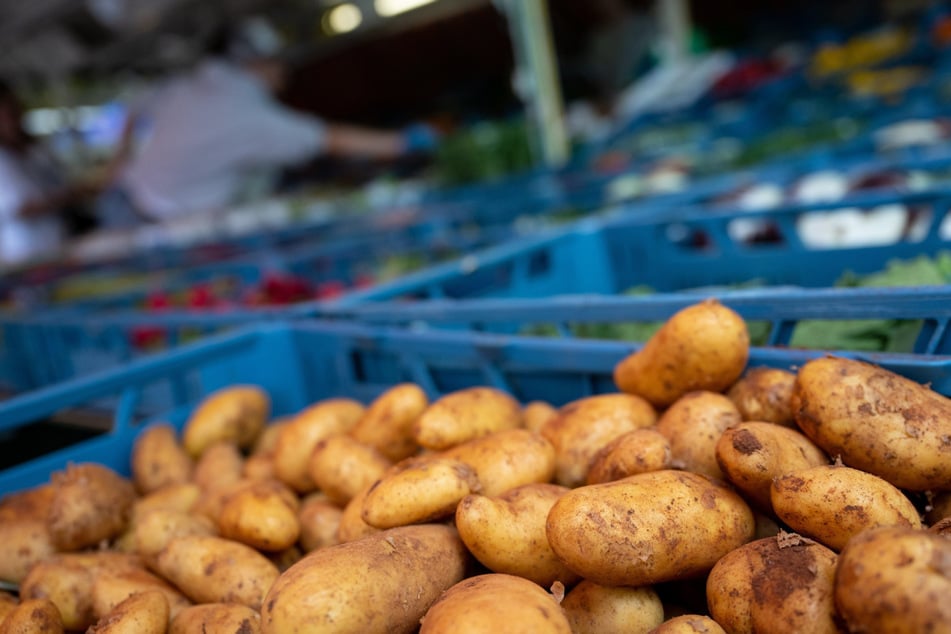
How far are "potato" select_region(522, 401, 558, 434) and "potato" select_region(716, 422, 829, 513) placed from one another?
1.47 feet

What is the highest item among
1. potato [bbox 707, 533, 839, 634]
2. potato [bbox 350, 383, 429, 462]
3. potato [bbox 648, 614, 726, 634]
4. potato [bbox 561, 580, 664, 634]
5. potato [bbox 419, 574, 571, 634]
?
potato [bbox 350, 383, 429, 462]

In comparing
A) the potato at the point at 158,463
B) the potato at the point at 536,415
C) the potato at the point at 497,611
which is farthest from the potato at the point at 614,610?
the potato at the point at 158,463

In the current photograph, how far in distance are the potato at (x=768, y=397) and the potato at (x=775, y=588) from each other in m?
0.30

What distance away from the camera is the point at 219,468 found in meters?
1.76

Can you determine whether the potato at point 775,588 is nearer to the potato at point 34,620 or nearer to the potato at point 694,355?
the potato at point 694,355

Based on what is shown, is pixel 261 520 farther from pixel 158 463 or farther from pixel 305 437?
pixel 158 463

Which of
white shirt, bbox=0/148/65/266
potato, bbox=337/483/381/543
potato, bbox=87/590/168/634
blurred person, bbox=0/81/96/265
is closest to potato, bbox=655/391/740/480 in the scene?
potato, bbox=337/483/381/543

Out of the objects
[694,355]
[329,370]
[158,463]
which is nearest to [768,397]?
[694,355]

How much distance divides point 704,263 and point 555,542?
1.86 meters

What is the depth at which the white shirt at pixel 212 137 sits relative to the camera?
22.1 feet

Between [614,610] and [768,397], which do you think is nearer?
[614,610]

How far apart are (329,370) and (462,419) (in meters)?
0.84

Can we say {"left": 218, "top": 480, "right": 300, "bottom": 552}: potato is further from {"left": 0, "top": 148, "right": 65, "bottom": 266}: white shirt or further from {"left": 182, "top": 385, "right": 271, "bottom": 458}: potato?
{"left": 0, "top": 148, "right": 65, "bottom": 266}: white shirt

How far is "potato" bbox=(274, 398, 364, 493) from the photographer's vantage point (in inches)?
64.1
